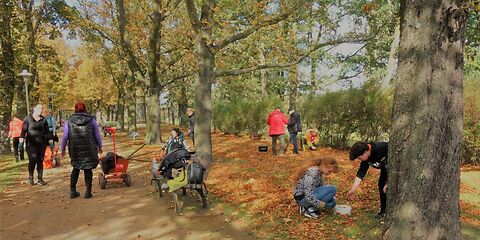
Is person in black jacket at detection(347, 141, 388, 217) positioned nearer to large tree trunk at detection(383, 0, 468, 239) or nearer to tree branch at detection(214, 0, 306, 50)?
large tree trunk at detection(383, 0, 468, 239)

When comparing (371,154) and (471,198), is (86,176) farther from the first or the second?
(471,198)

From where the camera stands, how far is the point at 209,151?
12.4 metres

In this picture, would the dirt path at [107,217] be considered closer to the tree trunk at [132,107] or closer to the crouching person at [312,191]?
the crouching person at [312,191]

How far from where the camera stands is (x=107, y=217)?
23.5ft

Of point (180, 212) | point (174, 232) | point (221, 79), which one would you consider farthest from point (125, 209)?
point (221, 79)

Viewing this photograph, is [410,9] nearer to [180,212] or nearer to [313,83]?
[180,212]

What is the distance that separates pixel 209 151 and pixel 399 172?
8.87 m

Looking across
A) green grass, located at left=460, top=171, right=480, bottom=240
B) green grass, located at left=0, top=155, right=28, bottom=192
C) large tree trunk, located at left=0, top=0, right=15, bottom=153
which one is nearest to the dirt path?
green grass, located at left=0, top=155, right=28, bottom=192

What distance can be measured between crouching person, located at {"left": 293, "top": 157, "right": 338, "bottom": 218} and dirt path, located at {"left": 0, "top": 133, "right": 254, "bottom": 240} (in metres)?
1.07

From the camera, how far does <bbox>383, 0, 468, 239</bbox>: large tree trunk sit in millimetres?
3594

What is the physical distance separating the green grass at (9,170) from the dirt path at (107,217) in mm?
1447

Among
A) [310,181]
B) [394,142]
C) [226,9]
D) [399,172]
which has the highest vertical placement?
[226,9]

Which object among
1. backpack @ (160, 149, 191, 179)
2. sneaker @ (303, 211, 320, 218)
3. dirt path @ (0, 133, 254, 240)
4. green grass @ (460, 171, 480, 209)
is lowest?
green grass @ (460, 171, 480, 209)

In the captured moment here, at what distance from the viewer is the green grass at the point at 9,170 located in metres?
11.1
